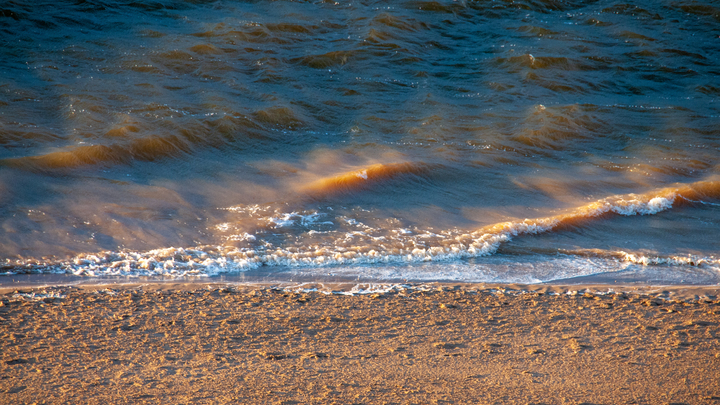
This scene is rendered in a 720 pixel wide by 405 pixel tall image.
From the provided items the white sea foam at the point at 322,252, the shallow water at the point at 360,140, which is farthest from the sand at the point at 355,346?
the shallow water at the point at 360,140

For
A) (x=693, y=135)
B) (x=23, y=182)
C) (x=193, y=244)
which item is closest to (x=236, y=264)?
(x=193, y=244)

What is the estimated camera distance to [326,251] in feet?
14.5

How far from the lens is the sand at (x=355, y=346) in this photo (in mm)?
2473

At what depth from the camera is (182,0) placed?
11.1 metres

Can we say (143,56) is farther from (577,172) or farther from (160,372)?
(160,372)

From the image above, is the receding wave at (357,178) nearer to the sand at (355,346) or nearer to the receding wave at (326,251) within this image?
the receding wave at (326,251)

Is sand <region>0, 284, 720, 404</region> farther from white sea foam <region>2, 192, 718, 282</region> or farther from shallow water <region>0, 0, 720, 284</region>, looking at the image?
shallow water <region>0, 0, 720, 284</region>

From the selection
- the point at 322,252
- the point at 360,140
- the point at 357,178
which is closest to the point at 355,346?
the point at 322,252

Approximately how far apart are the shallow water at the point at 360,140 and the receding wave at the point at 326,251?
0.02 metres

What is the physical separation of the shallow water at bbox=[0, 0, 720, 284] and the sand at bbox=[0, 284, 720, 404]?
552mm

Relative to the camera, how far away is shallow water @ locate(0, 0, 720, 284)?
446 centimetres

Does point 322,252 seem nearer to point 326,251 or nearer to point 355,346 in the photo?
point 326,251

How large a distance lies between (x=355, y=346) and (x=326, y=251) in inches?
61.7

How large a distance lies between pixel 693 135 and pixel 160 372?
30.1 feet
